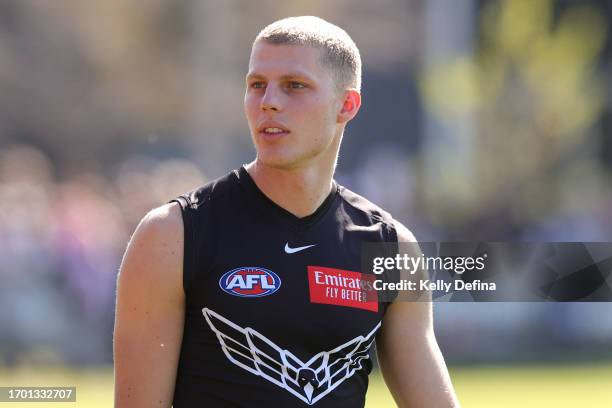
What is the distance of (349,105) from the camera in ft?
15.9

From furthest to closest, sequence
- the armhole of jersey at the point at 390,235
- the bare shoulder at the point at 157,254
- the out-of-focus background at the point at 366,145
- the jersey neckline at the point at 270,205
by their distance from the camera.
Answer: the out-of-focus background at the point at 366,145
the armhole of jersey at the point at 390,235
the jersey neckline at the point at 270,205
the bare shoulder at the point at 157,254

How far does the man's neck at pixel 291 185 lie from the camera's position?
15.7 ft

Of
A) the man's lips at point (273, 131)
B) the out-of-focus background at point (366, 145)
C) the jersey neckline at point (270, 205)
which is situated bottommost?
the jersey neckline at point (270, 205)

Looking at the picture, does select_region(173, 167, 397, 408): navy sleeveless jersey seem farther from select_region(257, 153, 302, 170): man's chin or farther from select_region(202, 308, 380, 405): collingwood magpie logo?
select_region(257, 153, 302, 170): man's chin

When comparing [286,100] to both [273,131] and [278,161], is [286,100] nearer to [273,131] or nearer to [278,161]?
[273,131]

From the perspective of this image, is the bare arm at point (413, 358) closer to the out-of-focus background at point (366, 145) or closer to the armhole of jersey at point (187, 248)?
the armhole of jersey at point (187, 248)

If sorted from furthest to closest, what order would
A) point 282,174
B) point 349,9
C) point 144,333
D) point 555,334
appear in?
1. point 349,9
2. point 555,334
3. point 282,174
4. point 144,333

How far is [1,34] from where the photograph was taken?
95.4 ft

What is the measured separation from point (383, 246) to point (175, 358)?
1.03m

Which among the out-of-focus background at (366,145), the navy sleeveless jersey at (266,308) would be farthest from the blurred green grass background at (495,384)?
the navy sleeveless jersey at (266,308)

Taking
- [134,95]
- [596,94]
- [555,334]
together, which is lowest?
[555,334]

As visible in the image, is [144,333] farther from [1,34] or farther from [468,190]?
[1,34]

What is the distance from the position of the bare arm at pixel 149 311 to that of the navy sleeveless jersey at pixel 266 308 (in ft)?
0.23

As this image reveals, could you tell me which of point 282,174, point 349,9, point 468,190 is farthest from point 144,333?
point 349,9
